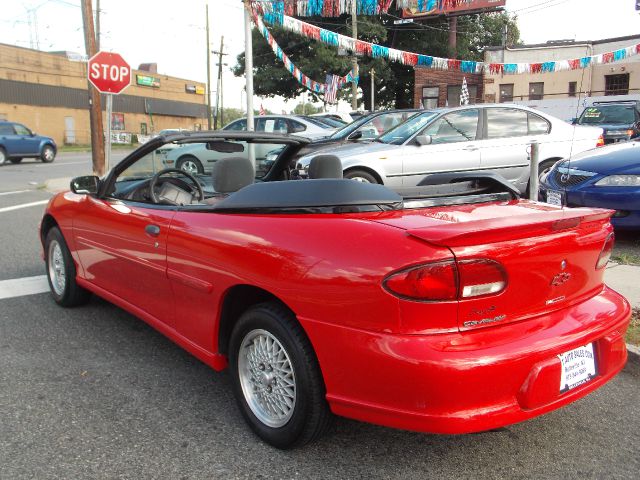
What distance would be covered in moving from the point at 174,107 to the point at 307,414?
207ft

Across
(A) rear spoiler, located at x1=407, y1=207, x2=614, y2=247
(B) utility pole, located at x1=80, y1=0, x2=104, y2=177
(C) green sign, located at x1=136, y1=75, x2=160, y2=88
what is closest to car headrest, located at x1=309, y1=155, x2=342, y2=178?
(A) rear spoiler, located at x1=407, y1=207, x2=614, y2=247

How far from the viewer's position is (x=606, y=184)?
226 inches

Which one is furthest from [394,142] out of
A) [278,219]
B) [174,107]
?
[174,107]

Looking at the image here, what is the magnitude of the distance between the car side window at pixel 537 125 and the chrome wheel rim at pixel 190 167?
6.20 meters

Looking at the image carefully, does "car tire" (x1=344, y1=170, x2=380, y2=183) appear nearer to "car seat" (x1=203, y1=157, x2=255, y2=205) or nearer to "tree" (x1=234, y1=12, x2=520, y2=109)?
"car seat" (x1=203, y1=157, x2=255, y2=205)

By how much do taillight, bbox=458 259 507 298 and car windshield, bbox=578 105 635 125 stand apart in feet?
50.8

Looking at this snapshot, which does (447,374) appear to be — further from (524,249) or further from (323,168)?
(323,168)

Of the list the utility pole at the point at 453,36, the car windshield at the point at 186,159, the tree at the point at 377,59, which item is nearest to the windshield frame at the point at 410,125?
the car windshield at the point at 186,159

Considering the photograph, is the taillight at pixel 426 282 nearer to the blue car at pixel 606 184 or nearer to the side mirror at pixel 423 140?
the blue car at pixel 606 184

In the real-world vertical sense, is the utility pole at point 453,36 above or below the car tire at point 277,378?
above

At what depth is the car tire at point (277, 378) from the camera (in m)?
2.26

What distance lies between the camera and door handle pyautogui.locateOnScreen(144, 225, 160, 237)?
3.05m

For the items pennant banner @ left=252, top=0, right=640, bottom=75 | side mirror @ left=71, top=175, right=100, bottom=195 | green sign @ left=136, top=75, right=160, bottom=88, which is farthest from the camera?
green sign @ left=136, top=75, right=160, bottom=88

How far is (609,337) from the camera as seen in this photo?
238 cm
